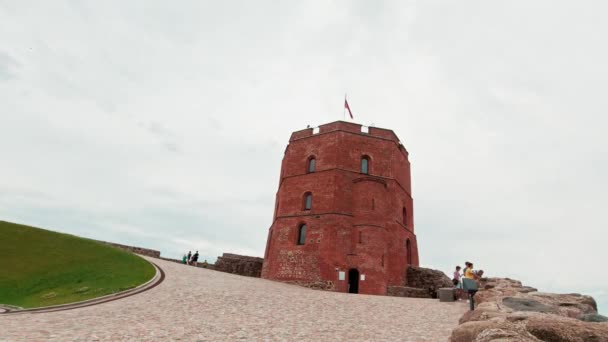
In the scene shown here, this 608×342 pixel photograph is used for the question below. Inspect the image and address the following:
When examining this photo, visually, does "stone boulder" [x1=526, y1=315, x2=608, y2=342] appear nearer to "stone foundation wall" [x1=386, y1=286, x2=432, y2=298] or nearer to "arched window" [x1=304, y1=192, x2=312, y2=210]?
"stone foundation wall" [x1=386, y1=286, x2=432, y2=298]

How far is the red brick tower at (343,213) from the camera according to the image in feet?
77.3

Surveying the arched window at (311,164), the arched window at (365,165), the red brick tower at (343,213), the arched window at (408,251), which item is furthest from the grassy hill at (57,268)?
the arched window at (408,251)

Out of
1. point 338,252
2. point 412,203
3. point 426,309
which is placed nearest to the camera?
point 426,309

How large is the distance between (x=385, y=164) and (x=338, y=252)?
7.81 metres

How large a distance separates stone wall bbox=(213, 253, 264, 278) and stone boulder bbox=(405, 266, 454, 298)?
11462mm

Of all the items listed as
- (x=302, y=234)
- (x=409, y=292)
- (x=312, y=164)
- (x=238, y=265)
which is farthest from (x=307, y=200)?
(x=409, y=292)

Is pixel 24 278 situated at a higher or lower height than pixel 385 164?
lower

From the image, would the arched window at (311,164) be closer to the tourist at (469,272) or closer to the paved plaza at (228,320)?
the paved plaza at (228,320)

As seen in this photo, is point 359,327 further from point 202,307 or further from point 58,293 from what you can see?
point 58,293

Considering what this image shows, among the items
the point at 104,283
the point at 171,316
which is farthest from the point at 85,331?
the point at 104,283

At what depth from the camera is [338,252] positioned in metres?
23.8

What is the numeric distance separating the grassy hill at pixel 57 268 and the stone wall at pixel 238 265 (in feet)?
33.4

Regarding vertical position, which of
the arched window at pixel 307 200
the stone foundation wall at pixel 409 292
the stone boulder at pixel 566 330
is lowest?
the stone boulder at pixel 566 330

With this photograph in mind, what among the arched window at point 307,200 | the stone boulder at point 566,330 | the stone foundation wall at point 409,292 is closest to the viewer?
the stone boulder at point 566,330
